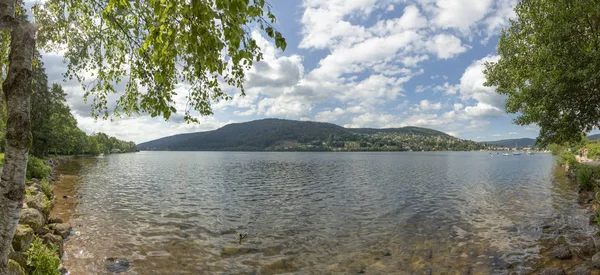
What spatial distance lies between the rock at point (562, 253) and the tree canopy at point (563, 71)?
9.64 m

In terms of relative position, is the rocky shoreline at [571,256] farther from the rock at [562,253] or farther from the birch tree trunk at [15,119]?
the birch tree trunk at [15,119]

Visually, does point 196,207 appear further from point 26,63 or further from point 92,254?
point 26,63

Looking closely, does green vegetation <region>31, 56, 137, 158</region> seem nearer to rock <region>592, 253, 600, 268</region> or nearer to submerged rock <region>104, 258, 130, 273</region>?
submerged rock <region>104, 258, 130, 273</region>

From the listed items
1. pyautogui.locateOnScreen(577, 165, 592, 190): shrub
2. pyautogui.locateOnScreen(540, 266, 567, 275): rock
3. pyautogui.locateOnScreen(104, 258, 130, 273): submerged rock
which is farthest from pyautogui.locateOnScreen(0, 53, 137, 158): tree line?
pyautogui.locateOnScreen(577, 165, 592, 190): shrub

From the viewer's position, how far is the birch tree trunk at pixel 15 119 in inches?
206

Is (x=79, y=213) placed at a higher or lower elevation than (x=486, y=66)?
lower

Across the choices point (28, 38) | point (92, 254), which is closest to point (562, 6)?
point (28, 38)

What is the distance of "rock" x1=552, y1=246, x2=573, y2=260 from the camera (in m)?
13.6

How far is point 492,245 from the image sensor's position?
16.2 meters

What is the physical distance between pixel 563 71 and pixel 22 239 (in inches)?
1121

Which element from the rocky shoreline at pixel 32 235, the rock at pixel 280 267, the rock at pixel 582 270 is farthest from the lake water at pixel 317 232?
the rock at pixel 582 270

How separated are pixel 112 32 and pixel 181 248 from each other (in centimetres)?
1126

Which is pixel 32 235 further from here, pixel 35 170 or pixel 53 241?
pixel 35 170

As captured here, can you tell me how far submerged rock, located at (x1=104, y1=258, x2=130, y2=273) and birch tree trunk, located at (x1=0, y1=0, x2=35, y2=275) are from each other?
8.61 m
